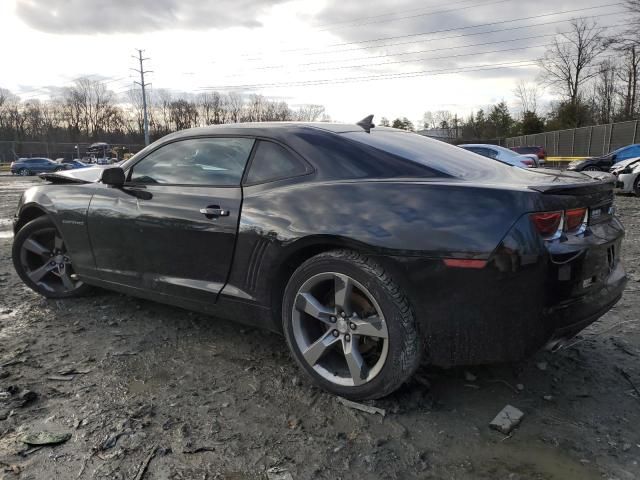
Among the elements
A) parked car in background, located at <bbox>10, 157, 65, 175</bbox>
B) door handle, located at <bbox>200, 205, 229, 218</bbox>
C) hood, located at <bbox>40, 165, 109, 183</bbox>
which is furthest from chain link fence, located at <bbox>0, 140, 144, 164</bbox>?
door handle, located at <bbox>200, 205, 229, 218</bbox>

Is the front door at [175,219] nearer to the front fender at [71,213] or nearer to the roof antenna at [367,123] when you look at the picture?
the front fender at [71,213]

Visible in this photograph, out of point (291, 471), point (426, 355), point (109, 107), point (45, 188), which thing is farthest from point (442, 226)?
point (109, 107)

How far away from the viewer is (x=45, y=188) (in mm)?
4152

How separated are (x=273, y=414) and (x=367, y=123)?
2025mm

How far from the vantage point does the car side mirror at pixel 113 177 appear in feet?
11.6

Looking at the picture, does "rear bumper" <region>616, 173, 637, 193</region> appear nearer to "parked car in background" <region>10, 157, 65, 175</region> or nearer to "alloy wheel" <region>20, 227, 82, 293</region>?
"alloy wheel" <region>20, 227, 82, 293</region>

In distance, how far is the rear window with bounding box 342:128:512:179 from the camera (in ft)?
8.80

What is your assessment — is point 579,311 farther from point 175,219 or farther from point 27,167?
point 27,167

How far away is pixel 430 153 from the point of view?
9.64 feet

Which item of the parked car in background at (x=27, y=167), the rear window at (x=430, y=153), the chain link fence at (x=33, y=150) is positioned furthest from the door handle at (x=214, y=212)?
the chain link fence at (x=33, y=150)

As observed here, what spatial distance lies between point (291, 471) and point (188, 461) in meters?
0.45

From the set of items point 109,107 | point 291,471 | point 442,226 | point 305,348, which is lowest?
point 291,471

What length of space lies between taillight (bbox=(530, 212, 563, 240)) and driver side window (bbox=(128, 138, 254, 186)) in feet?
5.55

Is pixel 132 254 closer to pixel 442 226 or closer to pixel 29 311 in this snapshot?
pixel 29 311
